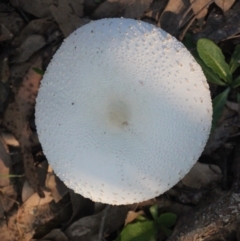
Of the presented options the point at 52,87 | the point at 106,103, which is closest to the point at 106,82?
the point at 106,103

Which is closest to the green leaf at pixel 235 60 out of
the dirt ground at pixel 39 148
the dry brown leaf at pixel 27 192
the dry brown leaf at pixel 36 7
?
the dirt ground at pixel 39 148

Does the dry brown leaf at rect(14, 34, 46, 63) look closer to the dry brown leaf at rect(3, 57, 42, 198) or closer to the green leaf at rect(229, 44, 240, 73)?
the dry brown leaf at rect(3, 57, 42, 198)

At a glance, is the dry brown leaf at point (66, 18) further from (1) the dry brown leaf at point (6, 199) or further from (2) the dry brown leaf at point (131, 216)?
(2) the dry brown leaf at point (131, 216)

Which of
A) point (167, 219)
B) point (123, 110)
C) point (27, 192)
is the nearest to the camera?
point (123, 110)

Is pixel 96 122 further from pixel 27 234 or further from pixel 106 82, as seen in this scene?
pixel 27 234

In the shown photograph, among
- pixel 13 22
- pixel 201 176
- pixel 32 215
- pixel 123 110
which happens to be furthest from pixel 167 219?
pixel 13 22

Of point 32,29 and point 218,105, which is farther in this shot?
point 32,29

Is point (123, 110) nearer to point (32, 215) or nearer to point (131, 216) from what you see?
point (131, 216)
